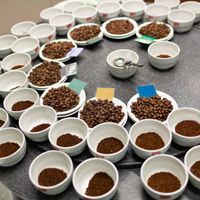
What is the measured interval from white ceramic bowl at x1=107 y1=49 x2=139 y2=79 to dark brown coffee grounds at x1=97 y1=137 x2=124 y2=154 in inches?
18.4

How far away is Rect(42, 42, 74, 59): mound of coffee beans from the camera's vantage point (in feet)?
6.20

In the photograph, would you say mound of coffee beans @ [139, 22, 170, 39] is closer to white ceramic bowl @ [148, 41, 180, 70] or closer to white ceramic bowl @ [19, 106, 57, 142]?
white ceramic bowl @ [148, 41, 180, 70]

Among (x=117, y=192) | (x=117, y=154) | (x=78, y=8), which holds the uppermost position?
(x=78, y=8)

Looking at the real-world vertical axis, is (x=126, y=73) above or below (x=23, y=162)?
above

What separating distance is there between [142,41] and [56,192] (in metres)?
1.10

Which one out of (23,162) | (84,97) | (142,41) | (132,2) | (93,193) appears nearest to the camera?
(93,193)

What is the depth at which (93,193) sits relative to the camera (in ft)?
3.82

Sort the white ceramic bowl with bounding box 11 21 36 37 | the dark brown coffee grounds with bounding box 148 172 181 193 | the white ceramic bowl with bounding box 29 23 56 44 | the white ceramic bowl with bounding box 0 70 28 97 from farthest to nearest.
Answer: the white ceramic bowl with bounding box 11 21 36 37, the white ceramic bowl with bounding box 29 23 56 44, the white ceramic bowl with bounding box 0 70 28 97, the dark brown coffee grounds with bounding box 148 172 181 193

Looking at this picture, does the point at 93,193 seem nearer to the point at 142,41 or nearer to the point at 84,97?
the point at 84,97

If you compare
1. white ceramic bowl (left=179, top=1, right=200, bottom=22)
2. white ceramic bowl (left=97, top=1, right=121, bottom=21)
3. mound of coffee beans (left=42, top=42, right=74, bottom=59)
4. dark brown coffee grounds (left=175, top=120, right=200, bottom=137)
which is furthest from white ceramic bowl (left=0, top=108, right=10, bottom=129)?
white ceramic bowl (left=179, top=1, right=200, bottom=22)

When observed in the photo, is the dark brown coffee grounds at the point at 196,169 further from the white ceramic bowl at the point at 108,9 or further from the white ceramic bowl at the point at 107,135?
the white ceramic bowl at the point at 108,9

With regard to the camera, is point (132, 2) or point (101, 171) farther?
point (132, 2)

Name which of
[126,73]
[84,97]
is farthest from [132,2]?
[84,97]

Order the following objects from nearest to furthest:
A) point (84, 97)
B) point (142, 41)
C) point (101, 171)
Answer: point (101, 171) < point (84, 97) < point (142, 41)
